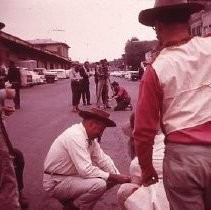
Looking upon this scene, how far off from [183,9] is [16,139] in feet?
32.1

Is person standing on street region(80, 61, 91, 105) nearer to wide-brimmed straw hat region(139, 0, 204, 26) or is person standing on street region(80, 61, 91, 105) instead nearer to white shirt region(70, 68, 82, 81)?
white shirt region(70, 68, 82, 81)

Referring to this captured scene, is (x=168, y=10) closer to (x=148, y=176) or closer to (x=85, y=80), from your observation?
(x=148, y=176)

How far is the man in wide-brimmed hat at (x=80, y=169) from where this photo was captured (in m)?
5.52

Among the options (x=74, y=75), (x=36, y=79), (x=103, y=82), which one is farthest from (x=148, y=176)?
(x=36, y=79)

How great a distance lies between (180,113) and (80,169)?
2918mm

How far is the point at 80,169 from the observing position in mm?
5504

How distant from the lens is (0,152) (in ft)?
15.9

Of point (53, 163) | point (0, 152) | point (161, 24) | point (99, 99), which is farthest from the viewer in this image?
point (99, 99)

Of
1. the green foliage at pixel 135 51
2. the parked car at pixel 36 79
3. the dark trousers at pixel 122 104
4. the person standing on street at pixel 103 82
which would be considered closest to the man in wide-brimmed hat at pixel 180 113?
the dark trousers at pixel 122 104

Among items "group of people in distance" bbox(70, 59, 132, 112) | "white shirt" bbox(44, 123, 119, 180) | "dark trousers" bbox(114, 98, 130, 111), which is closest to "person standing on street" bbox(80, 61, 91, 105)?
"group of people in distance" bbox(70, 59, 132, 112)

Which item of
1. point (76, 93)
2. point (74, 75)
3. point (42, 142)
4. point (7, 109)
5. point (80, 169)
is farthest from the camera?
point (74, 75)

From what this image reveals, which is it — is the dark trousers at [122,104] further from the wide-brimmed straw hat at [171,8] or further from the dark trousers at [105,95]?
the wide-brimmed straw hat at [171,8]

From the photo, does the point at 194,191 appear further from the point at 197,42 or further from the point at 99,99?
the point at 99,99

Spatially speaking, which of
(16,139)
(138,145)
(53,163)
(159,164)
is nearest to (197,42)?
(138,145)
